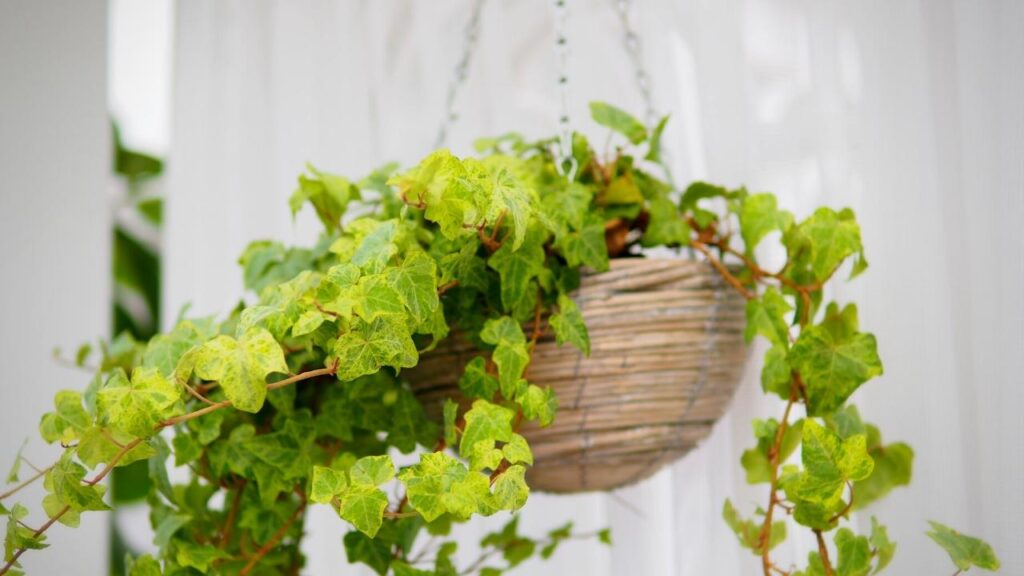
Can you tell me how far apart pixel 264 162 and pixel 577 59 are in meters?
0.55

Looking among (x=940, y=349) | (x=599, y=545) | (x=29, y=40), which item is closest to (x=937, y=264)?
(x=940, y=349)

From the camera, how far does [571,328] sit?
0.68 metres

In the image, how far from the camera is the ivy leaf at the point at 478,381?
0.68m

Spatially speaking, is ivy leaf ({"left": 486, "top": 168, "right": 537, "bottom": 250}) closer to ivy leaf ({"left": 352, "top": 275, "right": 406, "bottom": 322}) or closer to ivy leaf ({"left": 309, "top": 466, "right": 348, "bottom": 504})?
ivy leaf ({"left": 352, "top": 275, "right": 406, "bottom": 322})

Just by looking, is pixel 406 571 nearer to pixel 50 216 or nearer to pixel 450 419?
pixel 450 419

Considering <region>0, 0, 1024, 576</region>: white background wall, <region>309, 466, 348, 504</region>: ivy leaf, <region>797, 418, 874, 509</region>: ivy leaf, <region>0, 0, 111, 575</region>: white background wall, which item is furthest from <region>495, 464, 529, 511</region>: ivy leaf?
<region>0, 0, 111, 575</region>: white background wall

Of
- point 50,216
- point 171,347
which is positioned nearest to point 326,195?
point 171,347

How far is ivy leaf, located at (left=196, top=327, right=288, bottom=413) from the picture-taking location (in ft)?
1.84

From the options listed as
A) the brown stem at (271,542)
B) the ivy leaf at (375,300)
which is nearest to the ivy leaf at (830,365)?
the ivy leaf at (375,300)

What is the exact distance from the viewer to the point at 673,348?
751 millimetres

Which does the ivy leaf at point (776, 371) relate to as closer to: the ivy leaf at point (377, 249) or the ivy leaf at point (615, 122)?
the ivy leaf at point (615, 122)

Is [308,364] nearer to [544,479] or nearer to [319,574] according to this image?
[544,479]

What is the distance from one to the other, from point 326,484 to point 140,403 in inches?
4.9

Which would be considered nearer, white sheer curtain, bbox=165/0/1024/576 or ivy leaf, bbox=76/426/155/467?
ivy leaf, bbox=76/426/155/467
